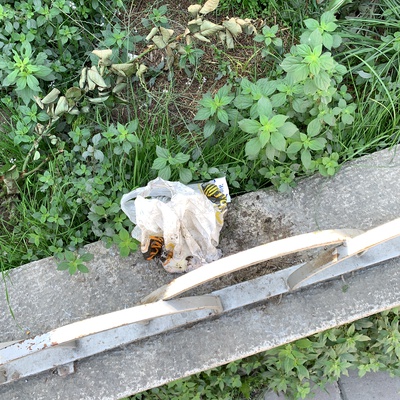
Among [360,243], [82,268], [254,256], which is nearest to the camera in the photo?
[254,256]

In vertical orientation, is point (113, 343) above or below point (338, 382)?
above

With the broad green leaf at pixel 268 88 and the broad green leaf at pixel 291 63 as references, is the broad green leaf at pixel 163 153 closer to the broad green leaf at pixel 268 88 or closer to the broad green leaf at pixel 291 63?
the broad green leaf at pixel 268 88

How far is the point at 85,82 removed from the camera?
2490 mm

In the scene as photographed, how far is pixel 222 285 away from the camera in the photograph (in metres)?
2.09

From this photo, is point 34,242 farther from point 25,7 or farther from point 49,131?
point 25,7

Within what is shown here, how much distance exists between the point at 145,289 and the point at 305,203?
888mm

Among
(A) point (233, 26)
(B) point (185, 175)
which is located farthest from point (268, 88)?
(B) point (185, 175)

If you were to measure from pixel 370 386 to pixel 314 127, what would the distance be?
4.79 ft

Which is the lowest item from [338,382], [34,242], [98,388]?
[338,382]

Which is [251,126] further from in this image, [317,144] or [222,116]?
[317,144]

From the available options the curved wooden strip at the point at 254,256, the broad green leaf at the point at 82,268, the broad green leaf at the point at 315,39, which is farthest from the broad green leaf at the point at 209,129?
the curved wooden strip at the point at 254,256

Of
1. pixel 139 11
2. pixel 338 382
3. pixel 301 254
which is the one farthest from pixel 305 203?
pixel 139 11

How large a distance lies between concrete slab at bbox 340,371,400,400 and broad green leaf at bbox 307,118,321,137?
1.34 m

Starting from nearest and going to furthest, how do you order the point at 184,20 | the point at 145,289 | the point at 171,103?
1. the point at 145,289
2. the point at 171,103
3. the point at 184,20
